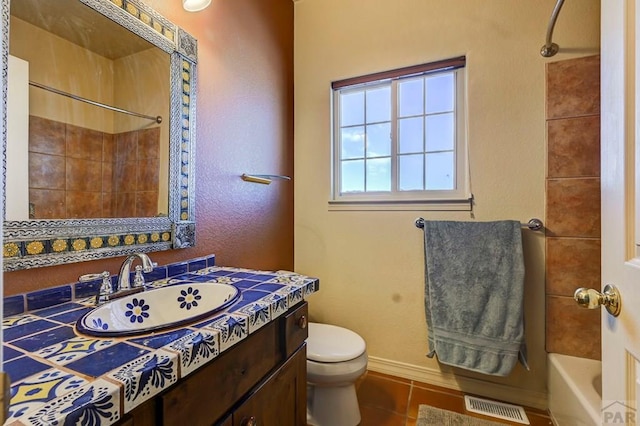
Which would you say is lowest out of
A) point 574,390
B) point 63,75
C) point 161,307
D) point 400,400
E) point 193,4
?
point 400,400

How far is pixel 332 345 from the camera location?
4.99ft

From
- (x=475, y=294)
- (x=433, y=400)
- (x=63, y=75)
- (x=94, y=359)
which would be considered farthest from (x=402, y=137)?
(x=94, y=359)

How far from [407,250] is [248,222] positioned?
0.98 meters

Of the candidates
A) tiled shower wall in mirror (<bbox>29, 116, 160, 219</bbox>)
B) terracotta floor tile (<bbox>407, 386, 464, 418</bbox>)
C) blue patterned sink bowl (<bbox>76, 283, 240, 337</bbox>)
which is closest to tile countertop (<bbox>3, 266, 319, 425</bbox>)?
blue patterned sink bowl (<bbox>76, 283, 240, 337</bbox>)

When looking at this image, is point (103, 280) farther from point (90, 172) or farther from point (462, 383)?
point (462, 383)

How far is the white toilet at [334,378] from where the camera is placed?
1.40 m

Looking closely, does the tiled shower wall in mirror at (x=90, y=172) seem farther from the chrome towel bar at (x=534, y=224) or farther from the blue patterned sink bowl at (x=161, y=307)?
the chrome towel bar at (x=534, y=224)

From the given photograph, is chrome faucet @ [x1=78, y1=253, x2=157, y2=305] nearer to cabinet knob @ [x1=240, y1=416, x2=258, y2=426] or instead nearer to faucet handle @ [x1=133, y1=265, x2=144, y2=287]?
faucet handle @ [x1=133, y1=265, x2=144, y2=287]

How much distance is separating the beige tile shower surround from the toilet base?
3.62 feet

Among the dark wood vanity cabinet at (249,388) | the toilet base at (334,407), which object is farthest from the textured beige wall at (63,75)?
the toilet base at (334,407)

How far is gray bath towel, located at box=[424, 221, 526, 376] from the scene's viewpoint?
1581mm

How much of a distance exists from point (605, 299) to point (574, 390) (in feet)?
3.27

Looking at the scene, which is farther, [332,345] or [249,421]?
[332,345]

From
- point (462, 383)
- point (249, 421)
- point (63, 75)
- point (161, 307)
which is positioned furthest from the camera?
point (462, 383)
